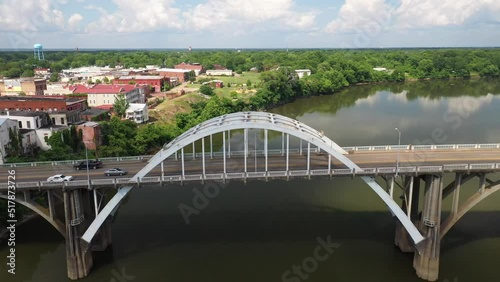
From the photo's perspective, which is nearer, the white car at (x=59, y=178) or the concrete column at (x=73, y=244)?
the concrete column at (x=73, y=244)

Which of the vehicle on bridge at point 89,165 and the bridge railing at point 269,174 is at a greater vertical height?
the bridge railing at point 269,174

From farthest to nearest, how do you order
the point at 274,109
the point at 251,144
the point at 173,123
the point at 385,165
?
the point at 274,109 < the point at 173,123 < the point at 251,144 < the point at 385,165

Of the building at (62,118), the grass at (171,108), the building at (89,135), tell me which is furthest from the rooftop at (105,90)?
the building at (89,135)

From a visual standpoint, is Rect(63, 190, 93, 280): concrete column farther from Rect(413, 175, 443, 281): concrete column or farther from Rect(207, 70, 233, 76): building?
Rect(207, 70, 233, 76): building

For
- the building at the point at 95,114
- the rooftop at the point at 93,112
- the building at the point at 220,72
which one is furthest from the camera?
the building at the point at 220,72

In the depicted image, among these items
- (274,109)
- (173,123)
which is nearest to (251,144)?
(173,123)

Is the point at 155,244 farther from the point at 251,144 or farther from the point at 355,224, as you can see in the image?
the point at 251,144

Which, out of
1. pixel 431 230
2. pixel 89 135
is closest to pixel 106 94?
pixel 89 135

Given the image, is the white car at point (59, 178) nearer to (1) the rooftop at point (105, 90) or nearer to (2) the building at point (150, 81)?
(1) the rooftop at point (105, 90)
